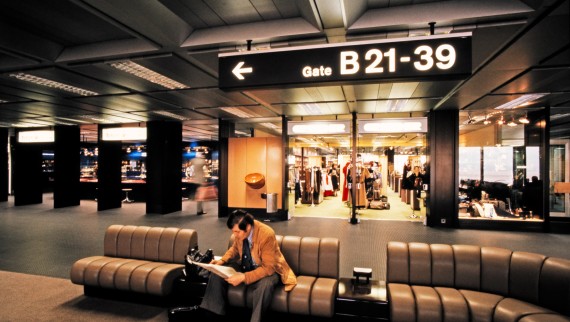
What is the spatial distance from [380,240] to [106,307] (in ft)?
17.5

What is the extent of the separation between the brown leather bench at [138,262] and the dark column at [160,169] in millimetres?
6166

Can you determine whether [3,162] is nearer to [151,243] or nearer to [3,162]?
[3,162]

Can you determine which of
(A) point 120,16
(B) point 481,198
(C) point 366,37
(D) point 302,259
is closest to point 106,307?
(D) point 302,259

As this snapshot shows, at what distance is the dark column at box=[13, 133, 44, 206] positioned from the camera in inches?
476

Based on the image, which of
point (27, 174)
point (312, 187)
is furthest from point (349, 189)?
point (27, 174)

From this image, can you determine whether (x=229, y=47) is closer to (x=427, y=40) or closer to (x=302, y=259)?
(x=427, y=40)

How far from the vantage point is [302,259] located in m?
3.45

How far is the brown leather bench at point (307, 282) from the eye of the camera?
2.92 metres

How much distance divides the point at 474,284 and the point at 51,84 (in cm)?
730

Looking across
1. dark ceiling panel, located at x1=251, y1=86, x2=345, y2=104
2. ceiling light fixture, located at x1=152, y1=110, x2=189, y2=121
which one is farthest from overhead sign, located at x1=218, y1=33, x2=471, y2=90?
ceiling light fixture, located at x1=152, y1=110, x2=189, y2=121

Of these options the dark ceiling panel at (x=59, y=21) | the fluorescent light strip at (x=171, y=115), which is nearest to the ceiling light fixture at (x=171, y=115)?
the fluorescent light strip at (x=171, y=115)

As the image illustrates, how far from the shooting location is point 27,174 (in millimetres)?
12367

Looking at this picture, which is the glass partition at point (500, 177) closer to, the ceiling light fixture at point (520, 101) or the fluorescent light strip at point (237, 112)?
the ceiling light fixture at point (520, 101)

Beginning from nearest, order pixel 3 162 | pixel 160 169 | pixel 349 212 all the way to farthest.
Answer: pixel 160 169 → pixel 349 212 → pixel 3 162
